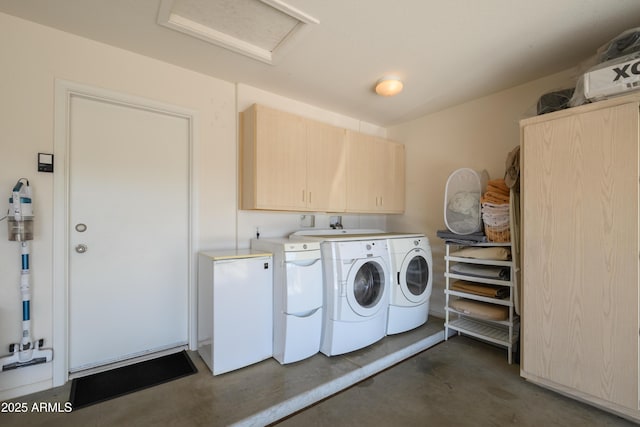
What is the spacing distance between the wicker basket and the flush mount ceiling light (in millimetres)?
1435

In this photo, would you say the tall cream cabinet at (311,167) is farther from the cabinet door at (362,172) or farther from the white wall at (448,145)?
the white wall at (448,145)

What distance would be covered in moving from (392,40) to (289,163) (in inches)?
49.4

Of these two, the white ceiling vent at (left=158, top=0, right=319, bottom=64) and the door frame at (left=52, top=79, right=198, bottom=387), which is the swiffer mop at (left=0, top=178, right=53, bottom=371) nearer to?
the door frame at (left=52, top=79, right=198, bottom=387)

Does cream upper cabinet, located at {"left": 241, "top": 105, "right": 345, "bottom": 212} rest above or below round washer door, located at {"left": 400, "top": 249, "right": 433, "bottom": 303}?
above

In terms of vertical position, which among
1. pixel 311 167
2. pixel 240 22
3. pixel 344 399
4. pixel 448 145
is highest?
pixel 240 22

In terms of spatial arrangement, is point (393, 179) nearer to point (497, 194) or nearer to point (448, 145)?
point (448, 145)

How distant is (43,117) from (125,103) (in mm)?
487

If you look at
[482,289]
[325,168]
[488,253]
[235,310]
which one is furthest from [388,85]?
[235,310]

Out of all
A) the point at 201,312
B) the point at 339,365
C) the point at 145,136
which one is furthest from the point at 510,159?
the point at 145,136

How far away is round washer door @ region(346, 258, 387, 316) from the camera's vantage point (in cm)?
232

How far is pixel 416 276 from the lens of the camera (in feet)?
9.42

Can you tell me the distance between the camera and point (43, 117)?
1.84 metres

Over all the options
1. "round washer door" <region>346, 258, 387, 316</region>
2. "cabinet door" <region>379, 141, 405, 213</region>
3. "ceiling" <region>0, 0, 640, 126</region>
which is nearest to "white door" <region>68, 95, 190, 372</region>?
"ceiling" <region>0, 0, 640, 126</region>

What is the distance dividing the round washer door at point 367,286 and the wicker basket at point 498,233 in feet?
3.05
